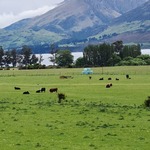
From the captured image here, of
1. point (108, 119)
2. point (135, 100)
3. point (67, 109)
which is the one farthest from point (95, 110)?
point (135, 100)

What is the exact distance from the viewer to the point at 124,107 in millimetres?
42938

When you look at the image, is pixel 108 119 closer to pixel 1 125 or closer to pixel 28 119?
pixel 28 119

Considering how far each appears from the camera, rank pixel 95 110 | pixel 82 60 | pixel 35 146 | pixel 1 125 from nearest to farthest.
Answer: pixel 35 146, pixel 1 125, pixel 95 110, pixel 82 60

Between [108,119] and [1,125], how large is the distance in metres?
9.20

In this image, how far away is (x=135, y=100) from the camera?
5091 centimetres

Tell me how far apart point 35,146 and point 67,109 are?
18282 millimetres

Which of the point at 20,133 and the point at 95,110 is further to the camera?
the point at 95,110

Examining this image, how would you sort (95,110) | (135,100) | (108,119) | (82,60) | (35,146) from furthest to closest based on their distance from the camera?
(82,60)
(135,100)
(95,110)
(108,119)
(35,146)


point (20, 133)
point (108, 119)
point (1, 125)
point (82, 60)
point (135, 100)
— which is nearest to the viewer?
point (20, 133)

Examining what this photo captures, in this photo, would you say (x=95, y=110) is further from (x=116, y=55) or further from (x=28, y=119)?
(x=116, y=55)

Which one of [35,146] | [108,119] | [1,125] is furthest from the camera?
[108,119]

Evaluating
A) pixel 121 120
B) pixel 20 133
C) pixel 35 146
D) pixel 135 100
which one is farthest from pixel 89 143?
pixel 135 100

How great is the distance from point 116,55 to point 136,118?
544 feet

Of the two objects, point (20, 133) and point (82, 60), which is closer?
point (20, 133)
